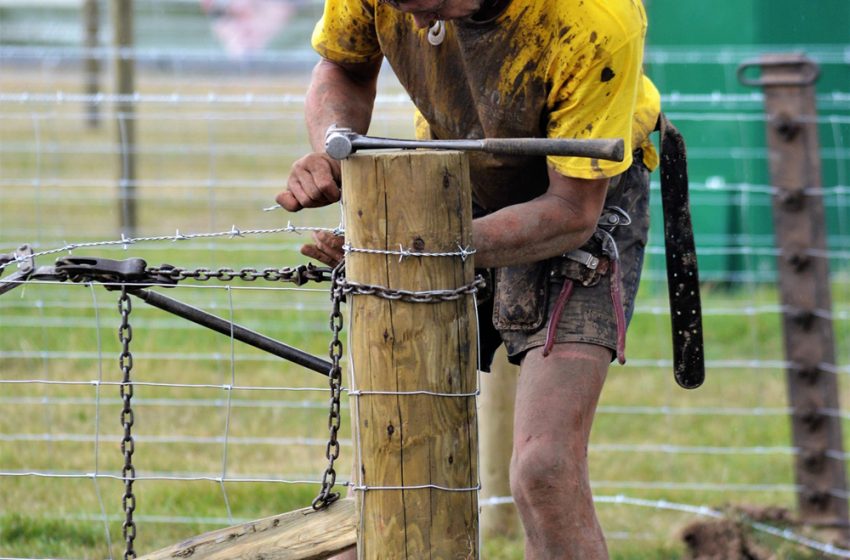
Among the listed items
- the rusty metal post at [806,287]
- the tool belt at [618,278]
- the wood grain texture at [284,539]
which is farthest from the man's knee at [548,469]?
the rusty metal post at [806,287]

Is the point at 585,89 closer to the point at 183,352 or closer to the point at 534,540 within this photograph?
the point at 534,540

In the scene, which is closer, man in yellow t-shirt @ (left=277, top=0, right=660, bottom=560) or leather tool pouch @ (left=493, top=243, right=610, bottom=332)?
man in yellow t-shirt @ (left=277, top=0, right=660, bottom=560)

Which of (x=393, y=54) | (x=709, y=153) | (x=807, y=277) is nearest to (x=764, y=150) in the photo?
(x=709, y=153)

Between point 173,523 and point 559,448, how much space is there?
2546 millimetres

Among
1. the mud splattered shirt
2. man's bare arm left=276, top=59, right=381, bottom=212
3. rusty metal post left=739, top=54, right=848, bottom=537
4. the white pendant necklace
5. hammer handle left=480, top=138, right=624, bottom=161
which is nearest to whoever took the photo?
hammer handle left=480, top=138, right=624, bottom=161

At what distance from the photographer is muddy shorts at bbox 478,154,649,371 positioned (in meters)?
3.42

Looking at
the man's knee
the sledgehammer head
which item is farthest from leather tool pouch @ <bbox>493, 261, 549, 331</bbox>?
the sledgehammer head

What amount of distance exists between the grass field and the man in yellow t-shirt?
92 centimetres

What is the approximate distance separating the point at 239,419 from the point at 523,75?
3.66 metres

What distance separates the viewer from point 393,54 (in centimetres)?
359

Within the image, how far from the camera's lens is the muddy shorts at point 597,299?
342 centimetres

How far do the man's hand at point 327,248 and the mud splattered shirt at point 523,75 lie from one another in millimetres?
581

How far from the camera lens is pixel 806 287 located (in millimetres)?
5605

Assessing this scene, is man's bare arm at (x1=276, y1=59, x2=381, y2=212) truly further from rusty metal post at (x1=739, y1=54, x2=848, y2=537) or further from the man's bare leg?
rusty metal post at (x1=739, y1=54, x2=848, y2=537)
